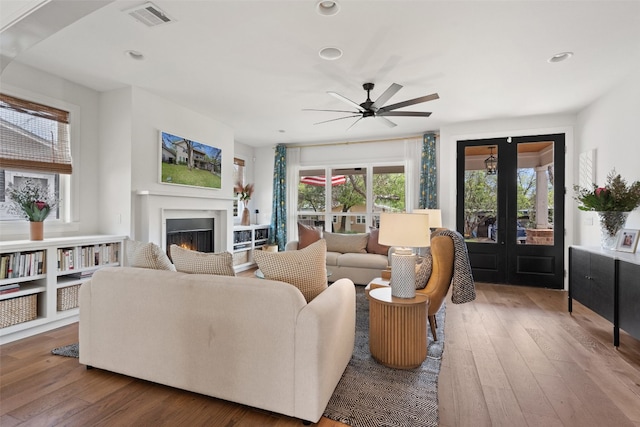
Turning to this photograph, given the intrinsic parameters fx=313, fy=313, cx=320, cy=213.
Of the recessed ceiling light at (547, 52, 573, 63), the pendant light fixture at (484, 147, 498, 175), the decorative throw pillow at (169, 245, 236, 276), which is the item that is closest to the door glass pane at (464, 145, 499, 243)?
the pendant light fixture at (484, 147, 498, 175)

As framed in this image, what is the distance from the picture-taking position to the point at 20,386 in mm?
2064

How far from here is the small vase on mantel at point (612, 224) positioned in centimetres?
315

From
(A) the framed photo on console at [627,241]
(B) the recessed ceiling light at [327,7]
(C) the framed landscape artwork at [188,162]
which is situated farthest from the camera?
(C) the framed landscape artwork at [188,162]

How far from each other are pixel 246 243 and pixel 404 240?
14.0 ft

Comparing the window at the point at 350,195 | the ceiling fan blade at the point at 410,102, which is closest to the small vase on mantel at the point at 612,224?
the ceiling fan blade at the point at 410,102

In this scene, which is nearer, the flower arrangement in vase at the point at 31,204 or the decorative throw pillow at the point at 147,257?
the decorative throw pillow at the point at 147,257

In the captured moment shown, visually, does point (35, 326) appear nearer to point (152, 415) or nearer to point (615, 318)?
point (152, 415)

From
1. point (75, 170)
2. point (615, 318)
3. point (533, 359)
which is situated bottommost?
point (533, 359)

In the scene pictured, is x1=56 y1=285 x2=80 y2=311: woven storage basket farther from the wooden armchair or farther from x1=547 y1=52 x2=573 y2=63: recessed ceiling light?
x1=547 y1=52 x2=573 y2=63: recessed ceiling light

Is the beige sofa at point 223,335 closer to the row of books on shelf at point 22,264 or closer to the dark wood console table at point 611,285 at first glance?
the row of books on shelf at point 22,264

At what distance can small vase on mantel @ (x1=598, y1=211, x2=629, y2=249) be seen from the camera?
3.15m

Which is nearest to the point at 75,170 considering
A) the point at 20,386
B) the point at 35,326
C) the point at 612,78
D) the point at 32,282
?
the point at 32,282

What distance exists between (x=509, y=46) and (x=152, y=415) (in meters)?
3.83

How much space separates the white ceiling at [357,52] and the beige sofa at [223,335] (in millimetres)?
1786
